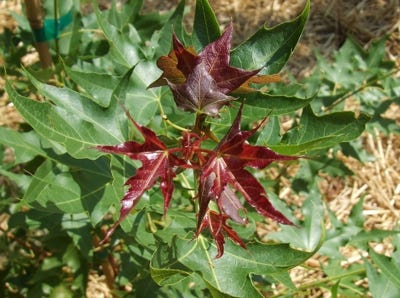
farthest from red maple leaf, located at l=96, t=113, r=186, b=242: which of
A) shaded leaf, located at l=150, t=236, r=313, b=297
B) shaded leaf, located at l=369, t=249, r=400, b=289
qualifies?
shaded leaf, located at l=369, t=249, r=400, b=289

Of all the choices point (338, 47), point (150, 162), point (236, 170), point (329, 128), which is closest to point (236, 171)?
point (236, 170)

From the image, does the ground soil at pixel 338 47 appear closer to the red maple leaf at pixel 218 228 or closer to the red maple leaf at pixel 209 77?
the red maple leaf at pixel 218 228

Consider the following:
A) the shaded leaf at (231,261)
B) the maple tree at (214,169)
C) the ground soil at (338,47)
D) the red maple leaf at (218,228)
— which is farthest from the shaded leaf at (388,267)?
the ground soil at (338,47)

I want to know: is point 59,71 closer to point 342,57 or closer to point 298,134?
point 298,134

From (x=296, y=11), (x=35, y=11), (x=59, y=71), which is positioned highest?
(x=35, y=11)

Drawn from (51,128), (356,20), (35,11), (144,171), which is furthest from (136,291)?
(356,20)

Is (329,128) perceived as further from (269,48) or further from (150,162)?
(150,162)

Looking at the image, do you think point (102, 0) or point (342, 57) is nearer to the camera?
point (342, 57)
